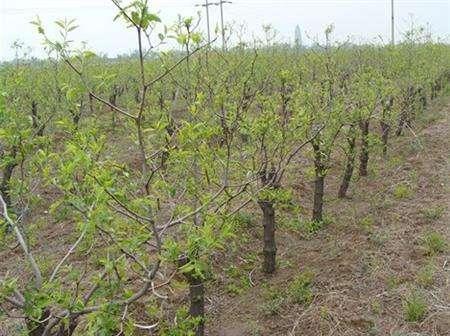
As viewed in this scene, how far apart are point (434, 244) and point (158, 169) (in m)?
4.70

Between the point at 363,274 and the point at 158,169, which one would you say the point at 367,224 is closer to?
the point at 363,274

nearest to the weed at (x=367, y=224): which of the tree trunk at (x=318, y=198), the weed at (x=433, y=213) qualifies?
the tree trunk at (x=318, y=198)

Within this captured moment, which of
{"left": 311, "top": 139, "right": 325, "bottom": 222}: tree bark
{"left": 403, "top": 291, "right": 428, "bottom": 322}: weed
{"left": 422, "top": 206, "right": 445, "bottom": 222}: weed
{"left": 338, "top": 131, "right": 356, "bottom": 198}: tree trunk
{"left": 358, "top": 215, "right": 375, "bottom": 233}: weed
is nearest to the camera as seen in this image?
{"left": 403, "top": 291, "right": 428, "bottom": 322}: weed

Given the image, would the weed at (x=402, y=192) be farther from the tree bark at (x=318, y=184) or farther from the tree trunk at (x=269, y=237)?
the tree trunk at (x=269, y=237)

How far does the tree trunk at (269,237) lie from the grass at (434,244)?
1896mm

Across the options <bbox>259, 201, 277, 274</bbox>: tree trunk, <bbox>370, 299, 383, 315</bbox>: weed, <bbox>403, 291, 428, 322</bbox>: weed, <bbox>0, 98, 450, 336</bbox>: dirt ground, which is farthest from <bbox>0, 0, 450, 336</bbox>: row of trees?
<bbox>403, 291, 428, 322</bbox>: weed

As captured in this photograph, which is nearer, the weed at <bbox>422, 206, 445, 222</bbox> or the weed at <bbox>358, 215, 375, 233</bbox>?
the weed at <bbox>358, 215, 375, 233</bbox>

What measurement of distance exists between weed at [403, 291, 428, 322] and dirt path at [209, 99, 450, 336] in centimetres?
4

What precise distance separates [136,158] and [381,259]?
6433mm

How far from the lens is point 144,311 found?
5473mm

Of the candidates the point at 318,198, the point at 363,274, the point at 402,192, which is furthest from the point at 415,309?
the point at 402,192

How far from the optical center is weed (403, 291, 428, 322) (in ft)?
16.4

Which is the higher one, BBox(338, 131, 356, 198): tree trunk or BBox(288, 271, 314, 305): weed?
BBox(338, 131, 356, 198): tree trunk

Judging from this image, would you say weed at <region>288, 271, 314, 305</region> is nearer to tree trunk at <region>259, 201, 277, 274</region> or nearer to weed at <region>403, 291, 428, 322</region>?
tree trunk at <region>259, 201, 277, 274</region>
